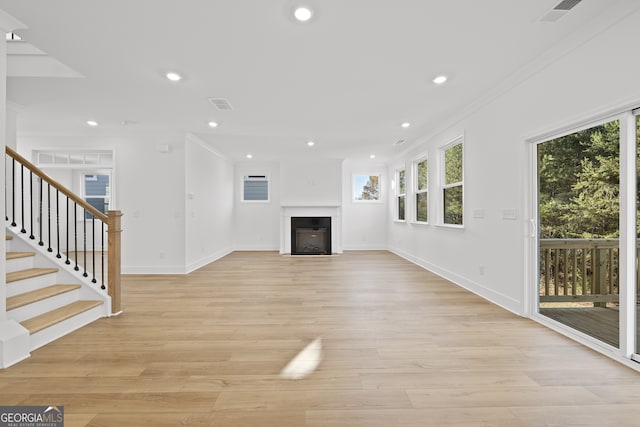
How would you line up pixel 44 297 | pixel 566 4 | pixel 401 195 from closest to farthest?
pixel 566 4
pixel 44 297
pixel 401 195

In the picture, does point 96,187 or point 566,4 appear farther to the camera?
point 96,187

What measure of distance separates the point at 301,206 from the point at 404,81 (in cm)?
504

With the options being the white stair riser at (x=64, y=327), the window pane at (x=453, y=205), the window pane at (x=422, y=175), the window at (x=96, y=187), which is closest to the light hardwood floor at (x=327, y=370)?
the white stair riser at (x=64, y=327)

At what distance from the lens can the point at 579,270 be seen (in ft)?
9.70

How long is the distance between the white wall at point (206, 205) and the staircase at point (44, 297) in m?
2.22

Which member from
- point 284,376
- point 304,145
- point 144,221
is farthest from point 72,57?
point 304,145

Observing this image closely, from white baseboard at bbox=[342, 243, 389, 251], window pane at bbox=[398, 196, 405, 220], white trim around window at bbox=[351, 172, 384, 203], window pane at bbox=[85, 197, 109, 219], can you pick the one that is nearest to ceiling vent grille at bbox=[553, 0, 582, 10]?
window pane at bbox=[398, 196, 405, 220]

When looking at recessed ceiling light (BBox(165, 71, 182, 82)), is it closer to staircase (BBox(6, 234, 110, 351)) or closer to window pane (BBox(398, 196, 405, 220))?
staircase (BBox(6, 234, 110, 351))

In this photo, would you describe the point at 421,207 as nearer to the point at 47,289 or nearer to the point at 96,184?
the point at 47,289

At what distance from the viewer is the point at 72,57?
9.25 feet

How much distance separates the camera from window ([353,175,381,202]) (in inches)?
342

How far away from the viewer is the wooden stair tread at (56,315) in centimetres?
246

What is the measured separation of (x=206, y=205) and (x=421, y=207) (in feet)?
15.0

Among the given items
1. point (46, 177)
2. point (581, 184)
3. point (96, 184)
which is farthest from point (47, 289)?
point (96, 184)
